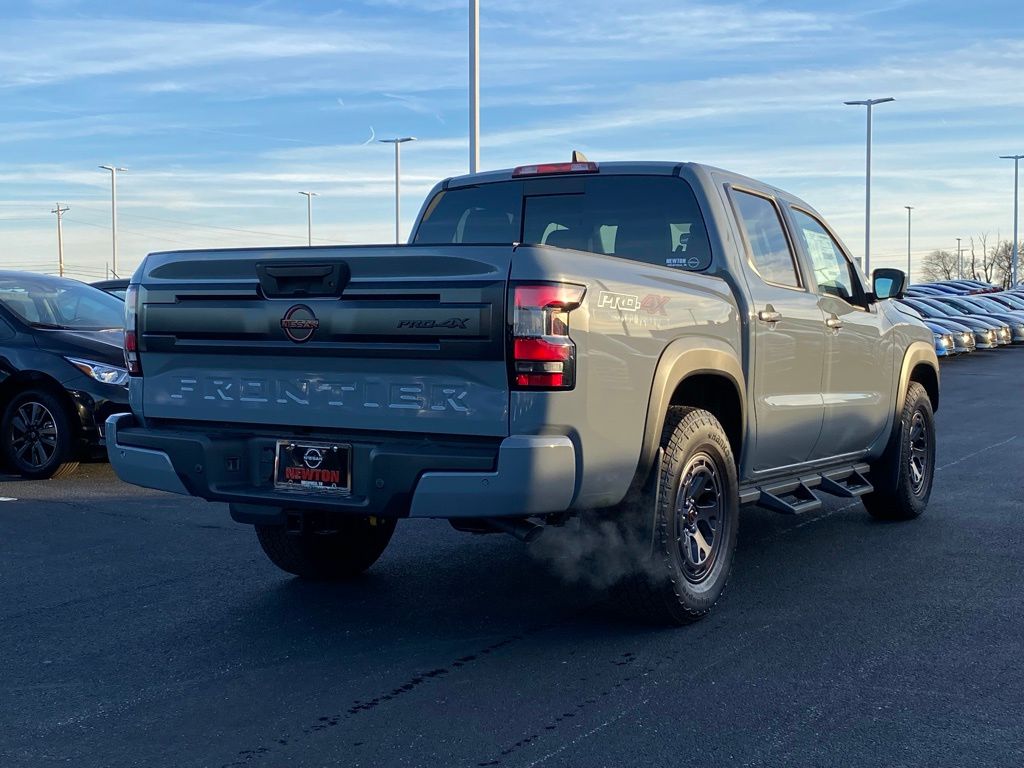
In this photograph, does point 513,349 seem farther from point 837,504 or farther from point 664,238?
point 837,504

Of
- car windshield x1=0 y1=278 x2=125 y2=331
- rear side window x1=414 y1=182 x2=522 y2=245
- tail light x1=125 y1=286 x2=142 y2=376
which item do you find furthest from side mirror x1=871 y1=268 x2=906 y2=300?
car windshield x1=0 y1=278 x2=125 y2=331

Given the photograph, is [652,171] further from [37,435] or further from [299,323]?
[37,435]

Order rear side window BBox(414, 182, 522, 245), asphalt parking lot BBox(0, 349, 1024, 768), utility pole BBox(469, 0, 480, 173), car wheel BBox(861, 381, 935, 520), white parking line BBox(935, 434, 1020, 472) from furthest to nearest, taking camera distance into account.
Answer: utility pole BBox(469, 0, 480, 173) < white parking line BBox(935, 434, 1020, 472) < car wheel BBox(861, 381, 935, 520) < rear side window BBox(414, 182, 522, 245) < asphalt parking lot BBox(0, 349, 1024, 768)

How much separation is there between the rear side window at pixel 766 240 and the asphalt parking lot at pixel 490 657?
1528 mm

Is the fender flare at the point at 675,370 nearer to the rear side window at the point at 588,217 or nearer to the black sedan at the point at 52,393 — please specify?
the rear side window at the point at 588,217

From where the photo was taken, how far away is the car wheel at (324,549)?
603cm

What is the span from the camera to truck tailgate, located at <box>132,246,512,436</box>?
444cm

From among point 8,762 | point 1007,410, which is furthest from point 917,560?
point 1007,410

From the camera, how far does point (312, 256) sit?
4.77 m

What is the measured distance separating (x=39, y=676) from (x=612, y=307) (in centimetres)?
255

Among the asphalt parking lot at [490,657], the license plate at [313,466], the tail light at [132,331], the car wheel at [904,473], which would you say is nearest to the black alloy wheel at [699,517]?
the asphalt parking lot at [490,657]

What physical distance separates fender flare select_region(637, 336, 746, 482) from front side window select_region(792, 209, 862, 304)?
1585mm

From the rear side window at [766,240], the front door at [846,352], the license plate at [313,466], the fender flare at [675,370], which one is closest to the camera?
the license plate at [313,466]

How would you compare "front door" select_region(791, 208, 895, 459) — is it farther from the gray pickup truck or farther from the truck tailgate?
the truck tailgate
